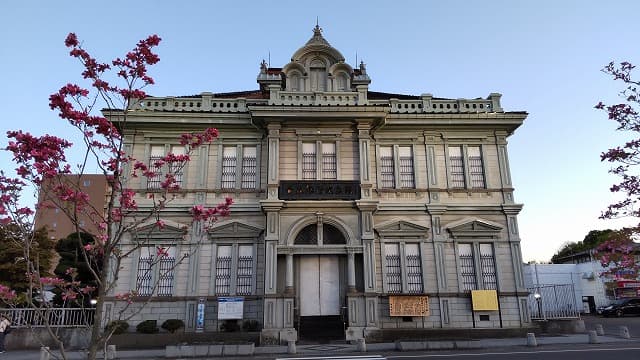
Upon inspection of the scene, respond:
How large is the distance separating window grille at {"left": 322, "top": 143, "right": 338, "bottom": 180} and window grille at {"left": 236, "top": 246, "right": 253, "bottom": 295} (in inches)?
193

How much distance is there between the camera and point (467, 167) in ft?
64.2

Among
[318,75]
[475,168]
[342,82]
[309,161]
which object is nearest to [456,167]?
[475,168]

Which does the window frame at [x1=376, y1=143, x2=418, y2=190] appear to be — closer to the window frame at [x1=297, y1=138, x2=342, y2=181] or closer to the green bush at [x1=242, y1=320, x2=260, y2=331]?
the window frame at [x1=297, y1=138, x2=342, y2=181]

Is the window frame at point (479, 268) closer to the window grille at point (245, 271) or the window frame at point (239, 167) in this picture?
the window grille at point (245, 271)

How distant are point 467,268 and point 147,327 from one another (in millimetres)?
14165

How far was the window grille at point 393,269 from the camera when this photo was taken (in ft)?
58.6

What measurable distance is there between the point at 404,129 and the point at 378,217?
475 centimetres

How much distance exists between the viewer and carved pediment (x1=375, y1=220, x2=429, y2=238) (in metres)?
18.3

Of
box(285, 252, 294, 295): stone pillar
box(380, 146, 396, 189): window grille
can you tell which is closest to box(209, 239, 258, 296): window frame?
box(285, 252, 294, 295): stone pillar

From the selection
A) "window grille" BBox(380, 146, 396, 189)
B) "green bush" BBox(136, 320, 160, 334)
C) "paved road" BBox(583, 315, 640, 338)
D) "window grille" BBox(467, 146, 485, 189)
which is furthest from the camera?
"window grille" BBox(467, 146, 485, 189)

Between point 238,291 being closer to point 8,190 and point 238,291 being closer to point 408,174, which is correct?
point 408,174

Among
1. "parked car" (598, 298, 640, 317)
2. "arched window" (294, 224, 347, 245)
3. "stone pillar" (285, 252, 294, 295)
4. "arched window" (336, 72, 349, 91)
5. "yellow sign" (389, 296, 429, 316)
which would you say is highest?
"arched window" (336, 72, 349, 91)

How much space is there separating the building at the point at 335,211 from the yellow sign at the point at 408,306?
0.19ft

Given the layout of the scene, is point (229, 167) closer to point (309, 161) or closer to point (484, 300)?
point (309, 161)
